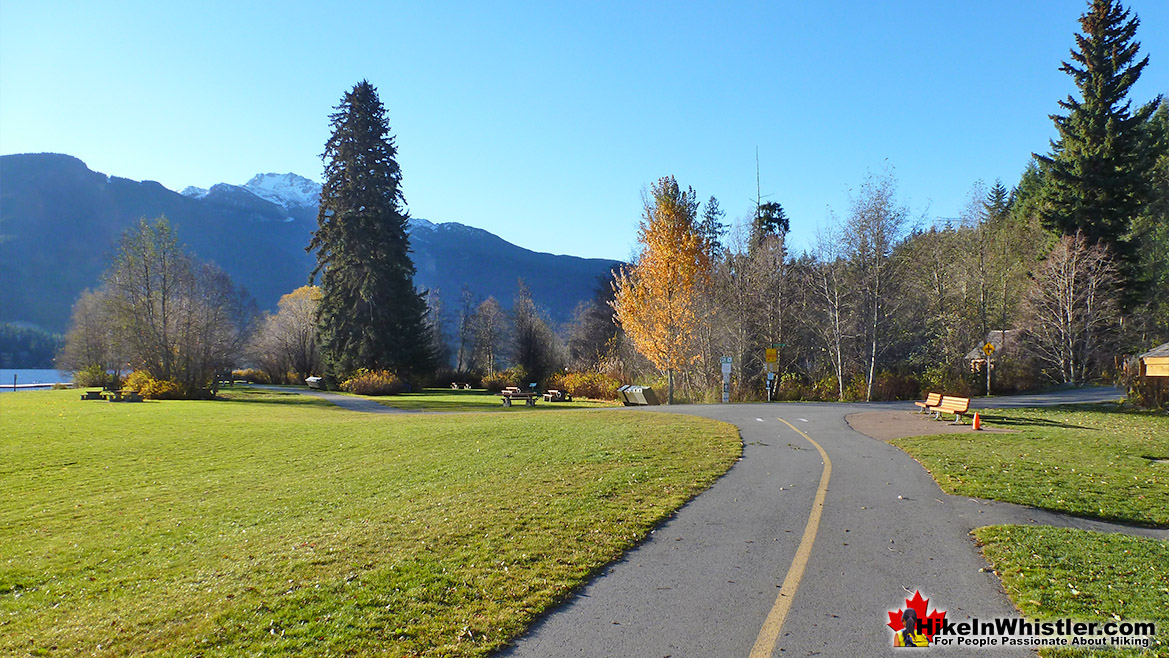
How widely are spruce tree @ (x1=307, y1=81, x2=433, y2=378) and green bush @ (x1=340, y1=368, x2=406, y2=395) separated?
184cm

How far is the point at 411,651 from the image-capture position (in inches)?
169

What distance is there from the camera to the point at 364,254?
1949 inches

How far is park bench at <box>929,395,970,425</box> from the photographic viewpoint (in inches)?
723

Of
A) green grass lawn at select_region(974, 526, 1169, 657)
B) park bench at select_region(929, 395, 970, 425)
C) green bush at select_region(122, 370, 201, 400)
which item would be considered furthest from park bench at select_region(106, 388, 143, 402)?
green grass lawn at select_region(974, 526, 1169, 657)

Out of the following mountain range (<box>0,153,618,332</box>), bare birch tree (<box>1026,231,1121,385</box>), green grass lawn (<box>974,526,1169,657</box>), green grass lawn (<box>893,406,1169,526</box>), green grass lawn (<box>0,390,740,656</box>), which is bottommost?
green grass lawn (<box>0,390,740,656</box>)

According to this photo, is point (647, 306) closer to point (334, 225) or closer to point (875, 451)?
point (875, 451)

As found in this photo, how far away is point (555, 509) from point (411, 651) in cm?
401

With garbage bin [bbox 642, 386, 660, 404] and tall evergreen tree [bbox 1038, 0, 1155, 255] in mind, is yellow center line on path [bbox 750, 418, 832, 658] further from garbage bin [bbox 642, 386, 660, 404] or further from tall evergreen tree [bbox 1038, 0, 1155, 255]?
tall evergreen tree [bbox 1038, 0, 1155, 255]

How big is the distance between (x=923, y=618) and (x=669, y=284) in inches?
1097

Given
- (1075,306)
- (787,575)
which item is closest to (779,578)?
(787,575)

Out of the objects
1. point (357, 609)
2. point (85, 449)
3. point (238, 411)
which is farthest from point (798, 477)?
point (238, 411)

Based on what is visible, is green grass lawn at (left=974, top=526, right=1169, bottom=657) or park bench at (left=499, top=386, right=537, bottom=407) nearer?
green grass lawn at (left=974, top=526, right=1169, bottom=657)

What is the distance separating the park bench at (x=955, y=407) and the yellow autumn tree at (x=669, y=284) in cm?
1403

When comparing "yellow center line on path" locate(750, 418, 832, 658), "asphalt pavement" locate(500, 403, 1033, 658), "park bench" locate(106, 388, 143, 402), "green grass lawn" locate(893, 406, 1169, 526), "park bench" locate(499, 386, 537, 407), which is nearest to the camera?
"yellow center line on path" locate(750, 418, 832, 658)
